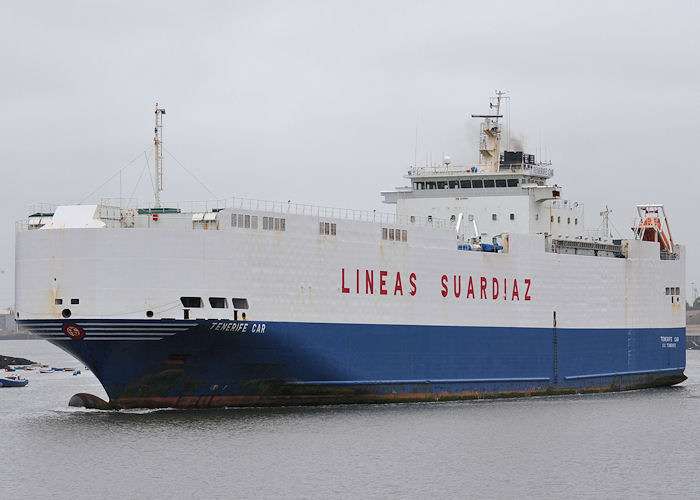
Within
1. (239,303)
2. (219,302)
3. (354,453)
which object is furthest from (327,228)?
(354,453)

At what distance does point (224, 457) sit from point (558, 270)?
19598 millimetres

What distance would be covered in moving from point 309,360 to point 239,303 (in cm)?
302

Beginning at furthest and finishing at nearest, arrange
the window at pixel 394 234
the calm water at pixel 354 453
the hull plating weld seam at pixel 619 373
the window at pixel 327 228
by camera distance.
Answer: the hull plating weld seam at pixel 619 373, the window at pixel 394 234, the window at pixel 327 228, the calm water at pixel 354 453

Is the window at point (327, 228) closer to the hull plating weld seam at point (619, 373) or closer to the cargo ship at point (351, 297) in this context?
the cargo ship at point (351, 297)

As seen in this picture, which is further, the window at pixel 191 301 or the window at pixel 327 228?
the window at pixel 327 228

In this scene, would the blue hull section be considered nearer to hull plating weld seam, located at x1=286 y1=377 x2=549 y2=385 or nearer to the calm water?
hull plating weld seam, located at x1=286 y1=377 x2=549 y2=385

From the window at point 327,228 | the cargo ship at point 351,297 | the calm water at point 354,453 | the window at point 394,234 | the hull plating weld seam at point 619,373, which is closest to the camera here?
the calm water at point 354,453

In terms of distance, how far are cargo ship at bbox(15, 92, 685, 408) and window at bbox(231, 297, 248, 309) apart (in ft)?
0.21

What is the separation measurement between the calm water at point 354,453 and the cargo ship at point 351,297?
1.24m

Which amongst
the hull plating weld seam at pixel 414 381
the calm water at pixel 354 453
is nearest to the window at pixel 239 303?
the hull plating weld seam at pixel 414 381

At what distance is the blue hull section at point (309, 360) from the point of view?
32531 millimetres

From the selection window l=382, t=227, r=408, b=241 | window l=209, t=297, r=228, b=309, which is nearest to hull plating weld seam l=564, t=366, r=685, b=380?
window l=382, t=227, r=408, b=241

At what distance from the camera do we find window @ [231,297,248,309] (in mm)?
33188

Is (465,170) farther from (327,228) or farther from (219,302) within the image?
(219,302)
